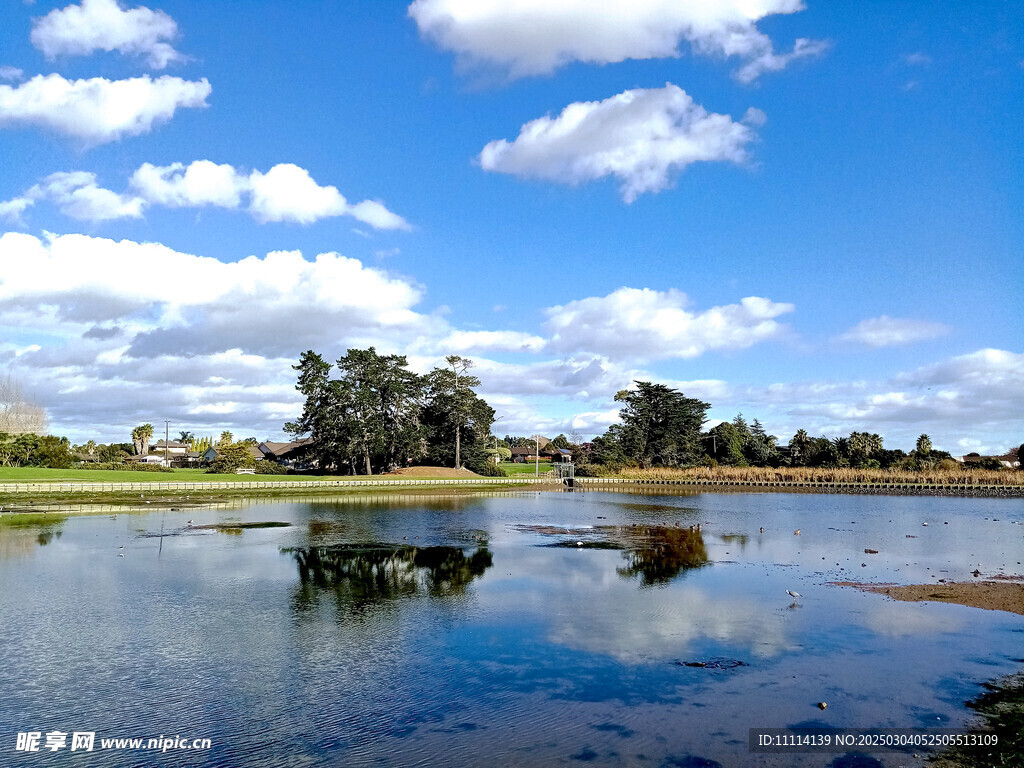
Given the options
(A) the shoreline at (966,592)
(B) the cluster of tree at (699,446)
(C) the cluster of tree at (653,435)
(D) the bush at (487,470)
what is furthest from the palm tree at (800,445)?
(A) the shoreline at (966,592)

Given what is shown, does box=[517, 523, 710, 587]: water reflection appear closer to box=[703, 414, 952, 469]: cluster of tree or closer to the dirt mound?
the dirt mound

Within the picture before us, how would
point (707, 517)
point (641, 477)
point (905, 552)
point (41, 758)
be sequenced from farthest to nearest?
point (641, 477)
point (707, 517)
point (905, 552)
point (41, 758)

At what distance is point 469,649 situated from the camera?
55.6ft

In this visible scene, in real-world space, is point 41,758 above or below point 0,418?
below

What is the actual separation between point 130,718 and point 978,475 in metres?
119

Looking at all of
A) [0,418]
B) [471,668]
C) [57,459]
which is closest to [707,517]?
[471,668]

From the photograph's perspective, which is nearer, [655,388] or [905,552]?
[905,552]

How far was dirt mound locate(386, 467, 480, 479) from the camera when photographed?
103406 mm

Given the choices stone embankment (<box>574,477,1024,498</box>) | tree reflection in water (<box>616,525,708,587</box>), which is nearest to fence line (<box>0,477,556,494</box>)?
stone embankment (<box>574,477,1024,498</box>)

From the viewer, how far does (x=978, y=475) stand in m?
102

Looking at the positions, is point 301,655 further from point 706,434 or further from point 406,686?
point 706,434

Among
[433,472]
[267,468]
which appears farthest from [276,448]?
[433,472]

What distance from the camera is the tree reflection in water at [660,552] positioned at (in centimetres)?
2811

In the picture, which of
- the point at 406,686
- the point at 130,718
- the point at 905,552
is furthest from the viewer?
the point at 905,552
